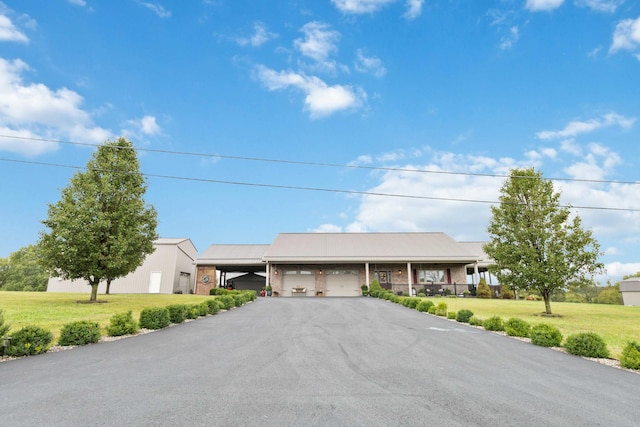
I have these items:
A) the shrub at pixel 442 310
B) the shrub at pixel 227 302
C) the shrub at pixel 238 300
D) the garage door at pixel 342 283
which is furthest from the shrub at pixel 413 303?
the garage door at pixel 342 283

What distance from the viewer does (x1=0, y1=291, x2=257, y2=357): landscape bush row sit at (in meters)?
6.88

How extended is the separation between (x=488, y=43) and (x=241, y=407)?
61.5 ft

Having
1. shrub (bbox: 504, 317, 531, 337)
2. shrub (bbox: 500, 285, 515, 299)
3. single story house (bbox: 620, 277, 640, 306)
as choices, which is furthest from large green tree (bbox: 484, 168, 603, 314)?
single story house (bbox: 620, 277, 640, 306)

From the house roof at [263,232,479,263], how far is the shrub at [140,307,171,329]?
16.4 meters

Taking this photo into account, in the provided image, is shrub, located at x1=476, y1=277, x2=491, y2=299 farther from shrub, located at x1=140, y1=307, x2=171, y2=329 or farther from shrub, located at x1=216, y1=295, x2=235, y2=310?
shrub, located at x1=140, y1=307, x2=171, y2=329

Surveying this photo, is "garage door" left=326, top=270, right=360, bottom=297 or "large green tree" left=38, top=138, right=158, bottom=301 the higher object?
"large green tree" left=38, top=138, right=158, bottom=301

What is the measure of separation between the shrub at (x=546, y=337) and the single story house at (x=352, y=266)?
1744 centimetres

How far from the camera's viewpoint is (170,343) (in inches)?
324

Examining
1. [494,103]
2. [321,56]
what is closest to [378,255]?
[494,103]

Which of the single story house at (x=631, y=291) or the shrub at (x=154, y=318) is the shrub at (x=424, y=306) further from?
the single story house at (x=631, y=291)

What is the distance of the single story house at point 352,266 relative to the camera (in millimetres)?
27438

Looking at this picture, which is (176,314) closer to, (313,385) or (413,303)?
(313,385)

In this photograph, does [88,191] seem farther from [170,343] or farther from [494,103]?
[494,103]

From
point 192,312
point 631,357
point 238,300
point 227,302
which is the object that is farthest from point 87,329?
point 631,357
